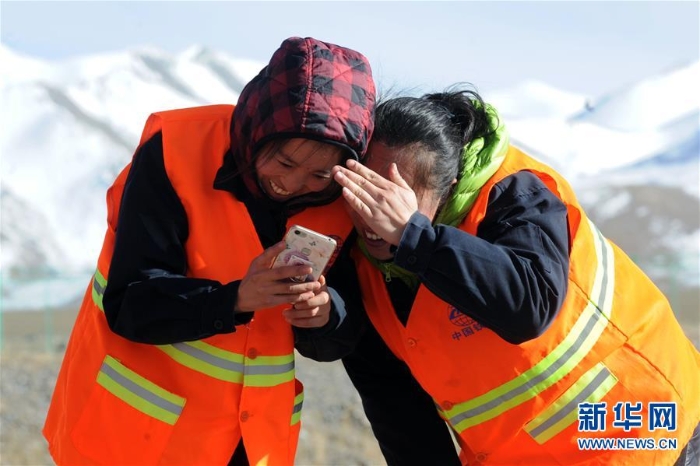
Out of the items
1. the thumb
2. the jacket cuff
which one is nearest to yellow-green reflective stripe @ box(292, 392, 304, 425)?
the jacket cuff

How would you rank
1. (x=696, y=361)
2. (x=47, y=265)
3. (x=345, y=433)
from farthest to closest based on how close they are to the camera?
(x=47, y=265) → (x=345, y=433) → (x=696, y=361)

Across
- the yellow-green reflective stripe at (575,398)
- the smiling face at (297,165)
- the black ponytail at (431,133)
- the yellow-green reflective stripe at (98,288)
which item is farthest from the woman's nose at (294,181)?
the yellow-green reflective stripe at (575,398)

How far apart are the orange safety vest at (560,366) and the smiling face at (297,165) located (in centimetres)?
41

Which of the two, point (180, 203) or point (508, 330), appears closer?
point (508, 330)

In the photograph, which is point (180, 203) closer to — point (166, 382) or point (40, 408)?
point (166, 382)

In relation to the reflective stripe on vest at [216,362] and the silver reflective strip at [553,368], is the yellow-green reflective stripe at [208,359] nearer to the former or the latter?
the reflective stripe on vest at [216,362]

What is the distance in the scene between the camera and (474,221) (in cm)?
264

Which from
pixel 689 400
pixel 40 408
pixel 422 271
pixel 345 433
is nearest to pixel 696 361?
pixel 689 400

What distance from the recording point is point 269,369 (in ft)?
8.83

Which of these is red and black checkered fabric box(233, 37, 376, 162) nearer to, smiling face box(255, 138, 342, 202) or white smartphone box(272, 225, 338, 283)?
smiling face box(255, 138, 342, 202)

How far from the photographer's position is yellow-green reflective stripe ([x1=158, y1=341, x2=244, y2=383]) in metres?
2.64

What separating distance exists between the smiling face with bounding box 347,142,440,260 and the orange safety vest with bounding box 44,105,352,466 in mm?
322

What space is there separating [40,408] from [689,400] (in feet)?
21.9

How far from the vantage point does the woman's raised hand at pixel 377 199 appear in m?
2.43
